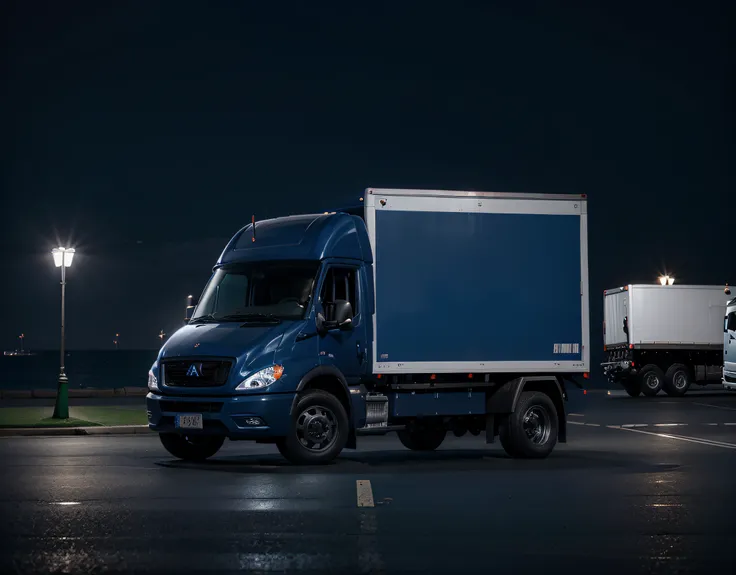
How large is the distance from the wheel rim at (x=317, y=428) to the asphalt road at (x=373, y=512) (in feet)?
1.58

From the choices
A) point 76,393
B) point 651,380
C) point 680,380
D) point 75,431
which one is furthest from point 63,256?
point 680,380

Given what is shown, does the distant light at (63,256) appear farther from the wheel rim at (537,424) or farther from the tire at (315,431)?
the wheel rim at (537,424)

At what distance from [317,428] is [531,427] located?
351cm

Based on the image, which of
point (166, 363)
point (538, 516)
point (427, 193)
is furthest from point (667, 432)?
point (538, 516)

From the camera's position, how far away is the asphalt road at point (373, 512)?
28.4 ft

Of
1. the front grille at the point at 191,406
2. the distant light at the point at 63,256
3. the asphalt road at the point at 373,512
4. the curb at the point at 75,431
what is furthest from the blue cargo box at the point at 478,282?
the distant light at the point at 63,256

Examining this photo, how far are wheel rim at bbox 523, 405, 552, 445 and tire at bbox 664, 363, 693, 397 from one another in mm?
25549

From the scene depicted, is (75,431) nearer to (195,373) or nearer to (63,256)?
(63,256)

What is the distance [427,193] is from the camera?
17.3 metres

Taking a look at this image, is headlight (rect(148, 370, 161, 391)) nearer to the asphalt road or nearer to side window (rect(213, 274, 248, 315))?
the asphalt road

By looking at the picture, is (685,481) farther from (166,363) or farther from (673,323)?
(673,323)

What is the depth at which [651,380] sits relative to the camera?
42.4m

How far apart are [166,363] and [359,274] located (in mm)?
2854

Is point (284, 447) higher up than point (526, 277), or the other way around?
point (526, 277)
